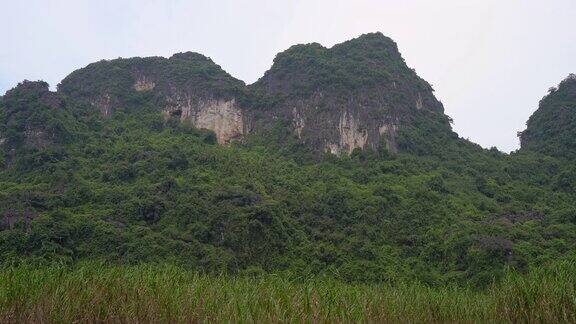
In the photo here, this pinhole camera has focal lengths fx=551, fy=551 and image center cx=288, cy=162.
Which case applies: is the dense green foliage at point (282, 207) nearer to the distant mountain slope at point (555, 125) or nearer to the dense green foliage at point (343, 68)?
the distant mountain slope at point (555, 125)

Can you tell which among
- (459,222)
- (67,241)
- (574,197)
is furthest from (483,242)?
(67,241)

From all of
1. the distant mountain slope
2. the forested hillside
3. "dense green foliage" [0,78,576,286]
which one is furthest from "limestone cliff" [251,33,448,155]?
the distant mountain slope

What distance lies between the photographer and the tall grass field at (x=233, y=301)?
5.22 m

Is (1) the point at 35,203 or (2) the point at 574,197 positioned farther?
(2) the point at 574,197

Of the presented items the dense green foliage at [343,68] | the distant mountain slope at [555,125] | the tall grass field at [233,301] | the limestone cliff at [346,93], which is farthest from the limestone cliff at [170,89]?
the tall grass field at [233,301]

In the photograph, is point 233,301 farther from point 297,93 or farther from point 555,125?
point 555,125

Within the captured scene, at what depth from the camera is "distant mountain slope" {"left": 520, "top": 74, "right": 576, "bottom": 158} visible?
34578 mm

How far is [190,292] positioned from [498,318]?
126 inches

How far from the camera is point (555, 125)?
119 ft

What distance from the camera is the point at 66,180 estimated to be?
25609 millimetres

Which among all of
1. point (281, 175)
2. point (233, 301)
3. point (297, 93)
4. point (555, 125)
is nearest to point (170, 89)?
point (297, 93)

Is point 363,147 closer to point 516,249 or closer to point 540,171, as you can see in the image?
point 540,171

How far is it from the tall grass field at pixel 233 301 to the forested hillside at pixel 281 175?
19.3ft

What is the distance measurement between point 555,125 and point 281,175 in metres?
19.3
